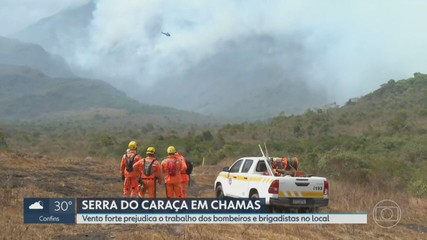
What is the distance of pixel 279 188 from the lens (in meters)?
12.5

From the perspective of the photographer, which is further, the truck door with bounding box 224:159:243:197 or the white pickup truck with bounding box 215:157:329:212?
the truck door with bounding box 224:159:243:197

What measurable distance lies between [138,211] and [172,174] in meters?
1.78

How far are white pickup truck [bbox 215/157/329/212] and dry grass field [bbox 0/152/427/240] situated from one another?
36.1 inches

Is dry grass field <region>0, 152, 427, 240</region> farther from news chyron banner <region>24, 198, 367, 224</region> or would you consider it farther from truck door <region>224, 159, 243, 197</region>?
truck door <region>224, 159, 243, 197</region>

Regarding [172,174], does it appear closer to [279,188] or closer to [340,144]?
[279,188]

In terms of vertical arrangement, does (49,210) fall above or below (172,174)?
below

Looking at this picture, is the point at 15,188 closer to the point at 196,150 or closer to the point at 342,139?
the point at 196,150

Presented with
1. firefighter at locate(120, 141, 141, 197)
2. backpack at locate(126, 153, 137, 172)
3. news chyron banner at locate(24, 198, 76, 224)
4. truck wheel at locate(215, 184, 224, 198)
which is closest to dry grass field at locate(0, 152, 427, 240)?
news chyron banner at locate(24, 198, 76, 224)

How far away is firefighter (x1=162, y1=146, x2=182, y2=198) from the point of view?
12.4 metres

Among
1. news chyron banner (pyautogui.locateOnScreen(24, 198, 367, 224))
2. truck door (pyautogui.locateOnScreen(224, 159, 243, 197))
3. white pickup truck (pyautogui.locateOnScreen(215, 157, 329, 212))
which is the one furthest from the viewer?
truck door (pyautogui.locateOnScreen(224, 159, 243, 197))

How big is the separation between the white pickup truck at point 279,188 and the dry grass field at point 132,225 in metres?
0.92

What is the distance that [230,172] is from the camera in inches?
598

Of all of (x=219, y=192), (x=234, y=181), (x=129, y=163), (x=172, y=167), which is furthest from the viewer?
(x=219, y=192)

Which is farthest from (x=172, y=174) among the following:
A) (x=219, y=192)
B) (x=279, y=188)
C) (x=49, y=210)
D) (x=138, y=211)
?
(x=219, y=192)
